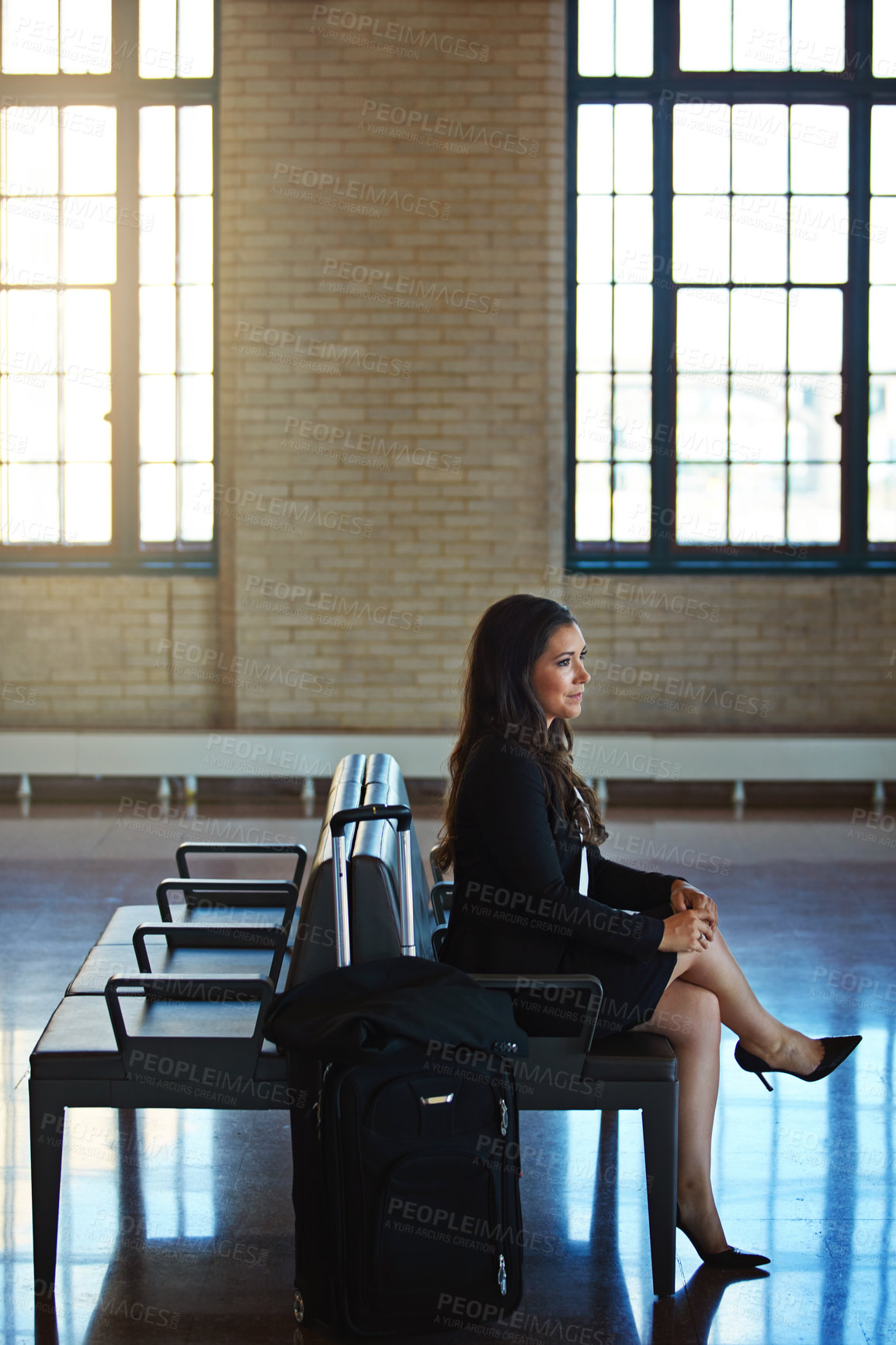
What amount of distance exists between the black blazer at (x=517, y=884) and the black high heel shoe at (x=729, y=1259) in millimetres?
568

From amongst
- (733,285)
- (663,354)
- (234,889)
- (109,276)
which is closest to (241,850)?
(234,889)

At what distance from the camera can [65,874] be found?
5816mm

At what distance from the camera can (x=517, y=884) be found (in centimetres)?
256

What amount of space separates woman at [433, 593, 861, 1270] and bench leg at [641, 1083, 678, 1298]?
112mm

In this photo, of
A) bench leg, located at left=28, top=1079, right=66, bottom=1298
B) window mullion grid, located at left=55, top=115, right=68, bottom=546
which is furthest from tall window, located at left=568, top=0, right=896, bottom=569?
bench leg, located at left=28, top=1079, right=66, bottom=1298

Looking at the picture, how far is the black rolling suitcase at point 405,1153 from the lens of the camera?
2.17m

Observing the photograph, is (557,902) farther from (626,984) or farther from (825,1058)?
(825,1058)

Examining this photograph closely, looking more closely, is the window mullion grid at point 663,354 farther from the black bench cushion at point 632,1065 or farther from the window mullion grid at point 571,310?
the black bench cushion at point 632,1065

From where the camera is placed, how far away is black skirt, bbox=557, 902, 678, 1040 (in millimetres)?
2545

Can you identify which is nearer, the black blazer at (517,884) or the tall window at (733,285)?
the black blazer at (517,884)

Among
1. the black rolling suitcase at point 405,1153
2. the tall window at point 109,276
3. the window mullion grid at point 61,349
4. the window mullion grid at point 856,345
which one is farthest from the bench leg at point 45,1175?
the window mullion grid at point 856,345

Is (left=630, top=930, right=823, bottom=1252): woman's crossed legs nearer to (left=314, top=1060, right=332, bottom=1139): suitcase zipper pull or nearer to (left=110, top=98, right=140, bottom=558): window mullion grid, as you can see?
(left=314, top=1060, right=332, bottom=1139): suitcase zipper pull

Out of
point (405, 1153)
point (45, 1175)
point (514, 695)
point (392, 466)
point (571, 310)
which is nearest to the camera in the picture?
point (405, 1153)

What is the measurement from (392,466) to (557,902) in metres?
5.51
